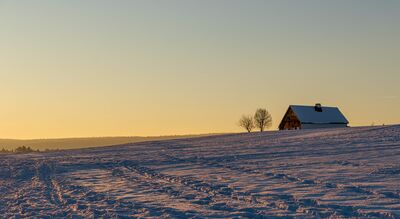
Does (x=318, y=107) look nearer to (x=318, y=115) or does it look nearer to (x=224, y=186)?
(x=318, y=115)

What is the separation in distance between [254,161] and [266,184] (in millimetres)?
8120

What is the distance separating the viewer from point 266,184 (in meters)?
17.7

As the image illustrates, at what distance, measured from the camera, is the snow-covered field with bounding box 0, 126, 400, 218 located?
1351 centimetres

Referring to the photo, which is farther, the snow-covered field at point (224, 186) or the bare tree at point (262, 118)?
the bare tree at point (262, 118)

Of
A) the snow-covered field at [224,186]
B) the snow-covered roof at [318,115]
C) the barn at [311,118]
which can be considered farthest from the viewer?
the snow-covered roof at [318,115]

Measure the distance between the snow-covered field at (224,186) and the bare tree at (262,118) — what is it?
90590 mm

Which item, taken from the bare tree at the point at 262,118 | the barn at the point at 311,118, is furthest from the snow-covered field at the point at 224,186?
the bare tree at the point at 262,118

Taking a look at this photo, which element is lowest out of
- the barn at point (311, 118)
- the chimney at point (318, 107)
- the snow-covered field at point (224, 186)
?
the snow-covered field at point (224, 186)

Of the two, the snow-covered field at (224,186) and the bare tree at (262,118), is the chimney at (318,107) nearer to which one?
the bare tree at (262,118)

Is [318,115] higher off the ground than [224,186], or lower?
higher

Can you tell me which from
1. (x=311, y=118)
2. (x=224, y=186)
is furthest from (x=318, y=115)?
(x=224, y=186)

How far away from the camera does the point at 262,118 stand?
397 ft

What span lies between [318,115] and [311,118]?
7.40 ft

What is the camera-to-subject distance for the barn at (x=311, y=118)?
8144cm
